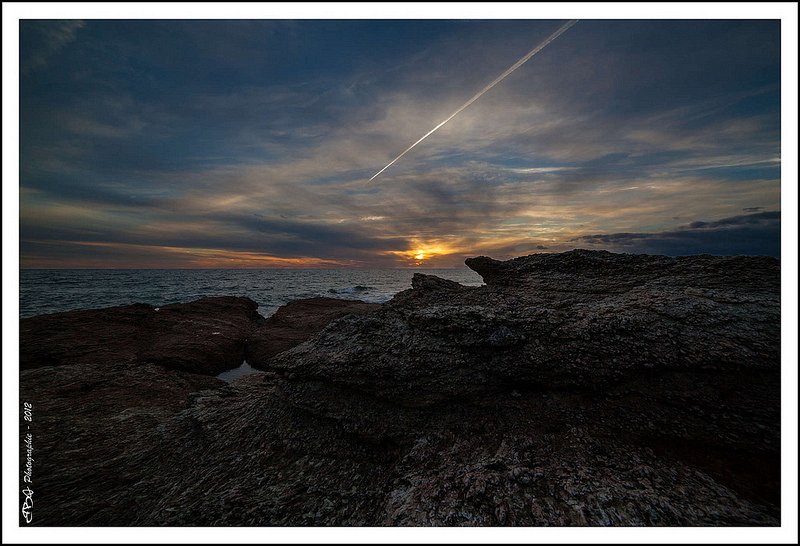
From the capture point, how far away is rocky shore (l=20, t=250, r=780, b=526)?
12.8ft

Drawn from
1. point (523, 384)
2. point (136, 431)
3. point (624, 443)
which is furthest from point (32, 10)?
point (624, 443)

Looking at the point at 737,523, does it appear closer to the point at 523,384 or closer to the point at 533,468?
the point at 533,468

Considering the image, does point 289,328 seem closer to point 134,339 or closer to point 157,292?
point 134,339

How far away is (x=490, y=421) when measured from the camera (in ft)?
16.4

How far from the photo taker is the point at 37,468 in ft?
17.8

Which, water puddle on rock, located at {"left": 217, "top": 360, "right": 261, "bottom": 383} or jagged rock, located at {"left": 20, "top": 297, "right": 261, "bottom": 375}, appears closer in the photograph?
jagged rock, located at {"left": 20, "top": 297, "right": 261, "bottom": 375}

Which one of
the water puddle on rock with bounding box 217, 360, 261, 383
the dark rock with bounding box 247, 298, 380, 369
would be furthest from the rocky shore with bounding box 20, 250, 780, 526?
the dark rock with bounding box 247, 298, 380, 369

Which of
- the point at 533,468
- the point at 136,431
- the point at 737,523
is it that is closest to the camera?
the point at 737,523

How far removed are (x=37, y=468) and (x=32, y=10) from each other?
26.2 ft
